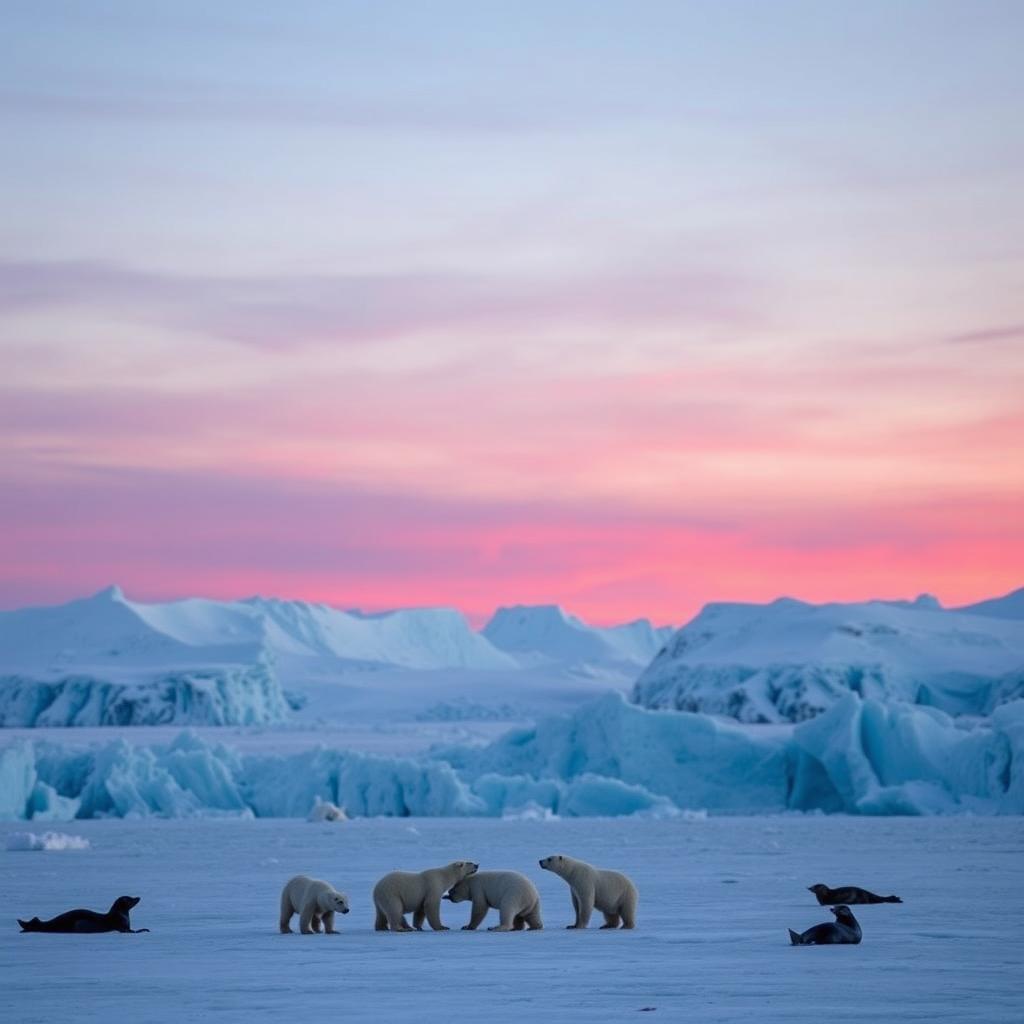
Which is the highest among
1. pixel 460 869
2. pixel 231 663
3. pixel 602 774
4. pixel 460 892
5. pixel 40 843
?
pixel 231 663

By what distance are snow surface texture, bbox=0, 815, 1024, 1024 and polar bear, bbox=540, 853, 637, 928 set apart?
0.14 meters

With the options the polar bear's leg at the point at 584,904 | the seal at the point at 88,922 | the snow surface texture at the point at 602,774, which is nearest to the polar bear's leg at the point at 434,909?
the polar bear's leg at the point at 584,904

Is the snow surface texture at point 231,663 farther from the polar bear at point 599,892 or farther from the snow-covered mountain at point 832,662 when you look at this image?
the polar bear at point 599,892

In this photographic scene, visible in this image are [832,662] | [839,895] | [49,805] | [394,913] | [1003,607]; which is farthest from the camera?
[1003,607]

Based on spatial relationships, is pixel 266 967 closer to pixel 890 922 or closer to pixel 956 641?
pixel 890 922

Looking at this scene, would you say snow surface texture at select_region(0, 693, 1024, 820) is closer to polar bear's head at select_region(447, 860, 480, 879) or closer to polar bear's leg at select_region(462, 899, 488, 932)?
polar bear's leg at select_region(462, 899, 488, 932)

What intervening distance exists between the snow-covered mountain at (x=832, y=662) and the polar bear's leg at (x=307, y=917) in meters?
28.3

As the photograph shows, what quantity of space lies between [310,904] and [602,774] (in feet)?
59.8

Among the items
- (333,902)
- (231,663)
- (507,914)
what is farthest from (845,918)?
(231,663)

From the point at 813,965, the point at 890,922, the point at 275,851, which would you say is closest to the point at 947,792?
the point at 275,851

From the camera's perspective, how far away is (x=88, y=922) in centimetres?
916

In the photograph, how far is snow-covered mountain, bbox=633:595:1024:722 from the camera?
37125mm

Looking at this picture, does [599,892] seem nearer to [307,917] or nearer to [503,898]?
[503,898]

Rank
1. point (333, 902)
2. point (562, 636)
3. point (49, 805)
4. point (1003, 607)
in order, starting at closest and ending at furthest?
point (333, 902), point (49, 805), point (1003, 607), point (562, 636)
